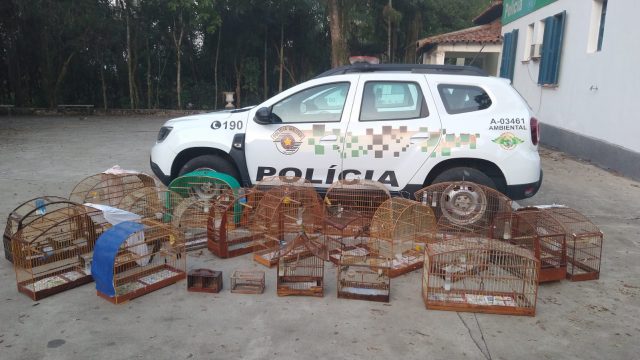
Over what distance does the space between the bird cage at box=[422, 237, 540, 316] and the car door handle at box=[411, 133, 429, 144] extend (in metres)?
1.49

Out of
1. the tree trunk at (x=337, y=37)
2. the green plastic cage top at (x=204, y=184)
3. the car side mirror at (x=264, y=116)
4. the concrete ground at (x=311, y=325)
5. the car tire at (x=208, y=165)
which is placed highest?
the tree trunk at (x=337, y=37)

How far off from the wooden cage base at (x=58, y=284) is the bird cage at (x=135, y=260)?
0.96 ft

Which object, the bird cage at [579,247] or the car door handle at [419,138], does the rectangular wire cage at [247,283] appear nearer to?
the car door handle at [419,138]

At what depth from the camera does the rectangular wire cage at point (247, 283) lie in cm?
406

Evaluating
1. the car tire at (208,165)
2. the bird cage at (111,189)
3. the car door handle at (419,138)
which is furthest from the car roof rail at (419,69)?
the bird cage at (111,189)

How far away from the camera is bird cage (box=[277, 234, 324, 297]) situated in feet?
13.1

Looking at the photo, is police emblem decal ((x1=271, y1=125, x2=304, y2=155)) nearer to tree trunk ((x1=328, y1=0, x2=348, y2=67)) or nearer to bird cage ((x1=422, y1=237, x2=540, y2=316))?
bird cage ((x1=422, y1=237, x2=540, y2=316))

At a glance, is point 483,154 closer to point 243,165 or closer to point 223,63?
point 243,165

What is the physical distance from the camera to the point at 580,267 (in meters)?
4.59

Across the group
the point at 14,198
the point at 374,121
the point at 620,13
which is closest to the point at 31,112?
the point at 14,198

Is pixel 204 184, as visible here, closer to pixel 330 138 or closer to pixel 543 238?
pixel 330 138

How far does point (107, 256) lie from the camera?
3.72 meters

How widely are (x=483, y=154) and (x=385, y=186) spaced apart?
116 cm

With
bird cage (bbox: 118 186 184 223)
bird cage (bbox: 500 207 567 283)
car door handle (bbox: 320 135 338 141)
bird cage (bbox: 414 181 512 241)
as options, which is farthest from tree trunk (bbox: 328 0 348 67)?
bird cage (bbox: 500 207 567 283)
